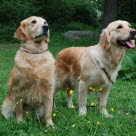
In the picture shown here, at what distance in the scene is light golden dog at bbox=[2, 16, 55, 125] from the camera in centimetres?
405

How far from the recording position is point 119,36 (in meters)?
4.42

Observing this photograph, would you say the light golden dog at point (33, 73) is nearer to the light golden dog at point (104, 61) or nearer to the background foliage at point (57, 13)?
the light golden dog at point (104, 61)

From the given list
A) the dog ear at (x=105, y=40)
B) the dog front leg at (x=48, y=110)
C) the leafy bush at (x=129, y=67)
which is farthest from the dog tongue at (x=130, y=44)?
the leafy bush at (x=129, y=67)

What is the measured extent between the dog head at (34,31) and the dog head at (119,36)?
0.93 metres

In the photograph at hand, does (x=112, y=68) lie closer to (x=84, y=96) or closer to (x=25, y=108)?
(x=84, y=96)

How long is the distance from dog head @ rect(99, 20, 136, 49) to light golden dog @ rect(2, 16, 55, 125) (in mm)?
910

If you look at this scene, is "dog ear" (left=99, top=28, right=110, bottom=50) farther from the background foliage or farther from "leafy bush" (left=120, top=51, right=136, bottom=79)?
the background foliage

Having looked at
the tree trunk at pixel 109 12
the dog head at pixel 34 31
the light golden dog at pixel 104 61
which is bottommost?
the tree trunk at pixel 109 12

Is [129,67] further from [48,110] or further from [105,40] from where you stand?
[48,110]

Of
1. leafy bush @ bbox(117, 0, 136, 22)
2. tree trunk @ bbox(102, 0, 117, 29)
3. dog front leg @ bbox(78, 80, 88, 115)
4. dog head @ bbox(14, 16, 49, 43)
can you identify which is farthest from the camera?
leafy bush @ bbox(117, 0, 136, 22)

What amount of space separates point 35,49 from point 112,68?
1289 mm

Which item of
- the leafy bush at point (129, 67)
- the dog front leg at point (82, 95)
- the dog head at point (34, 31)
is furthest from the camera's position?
the leafy bush at point (129, 67)

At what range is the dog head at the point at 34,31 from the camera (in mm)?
4207

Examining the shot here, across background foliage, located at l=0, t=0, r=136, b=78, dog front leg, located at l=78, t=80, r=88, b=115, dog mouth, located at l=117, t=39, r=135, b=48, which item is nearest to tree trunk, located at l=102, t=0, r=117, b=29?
background foliage, located at l=0, t=0, r=136, b=78
